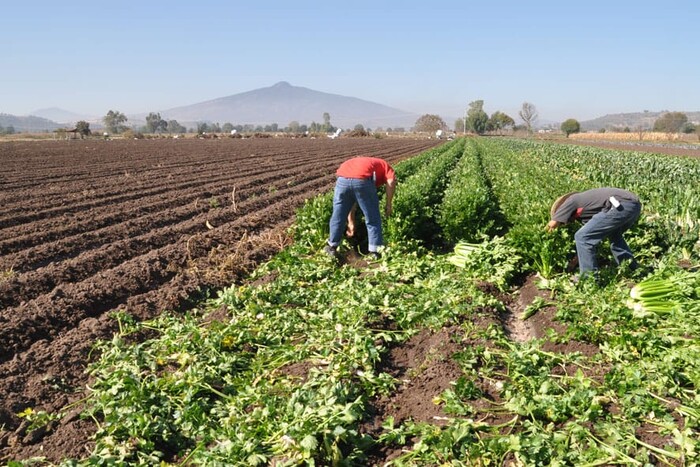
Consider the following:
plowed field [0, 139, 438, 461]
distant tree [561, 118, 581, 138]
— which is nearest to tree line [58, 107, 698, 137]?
distant tree [561, 118, 581, 138]

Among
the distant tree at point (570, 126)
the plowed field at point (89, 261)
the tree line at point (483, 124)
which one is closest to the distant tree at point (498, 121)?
the tree line at point (483, 124)

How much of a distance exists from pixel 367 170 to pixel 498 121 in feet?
443

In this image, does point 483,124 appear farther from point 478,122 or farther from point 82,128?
point 82,128

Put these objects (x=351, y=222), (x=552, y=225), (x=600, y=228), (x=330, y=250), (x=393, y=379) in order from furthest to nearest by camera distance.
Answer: (x=351, y=222)
(x=330, y=250)
(x=552, y=225)
(x=600, y=228)
(x=393, y=379)

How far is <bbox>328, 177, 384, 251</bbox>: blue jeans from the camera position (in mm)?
7574

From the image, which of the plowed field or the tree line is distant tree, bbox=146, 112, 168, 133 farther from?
the plowed field

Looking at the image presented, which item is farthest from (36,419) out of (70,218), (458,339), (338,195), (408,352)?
(70,218)

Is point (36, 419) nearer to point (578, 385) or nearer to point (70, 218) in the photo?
point (578, 385)

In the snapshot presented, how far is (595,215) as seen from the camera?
20.3 feet

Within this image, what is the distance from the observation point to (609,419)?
3432 mm

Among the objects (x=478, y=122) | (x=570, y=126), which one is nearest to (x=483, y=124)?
(x=478, y=122)

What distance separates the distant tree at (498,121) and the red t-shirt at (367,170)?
426ft

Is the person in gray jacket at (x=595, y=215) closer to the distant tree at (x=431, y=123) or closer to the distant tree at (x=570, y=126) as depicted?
the distant tree at (x=570, y=126)

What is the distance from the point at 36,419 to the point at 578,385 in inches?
161
